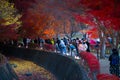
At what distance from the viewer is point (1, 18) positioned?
27375 millimetres

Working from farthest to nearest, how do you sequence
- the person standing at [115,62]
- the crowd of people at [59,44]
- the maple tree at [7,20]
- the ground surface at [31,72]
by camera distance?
the crowd of people at [59,44] → the maple tree at [7,20] → the ground surface at [31,72] → the person standing at [115,62]

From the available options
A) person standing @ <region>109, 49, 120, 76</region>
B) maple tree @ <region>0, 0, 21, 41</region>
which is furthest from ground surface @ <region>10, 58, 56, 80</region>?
person standing @ <region>109, 49, 120, 76</region>

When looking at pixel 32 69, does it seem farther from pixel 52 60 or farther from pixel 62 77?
pixel 62 77

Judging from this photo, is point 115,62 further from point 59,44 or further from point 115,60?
point 59,44

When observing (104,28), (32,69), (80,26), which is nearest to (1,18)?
(32,69)

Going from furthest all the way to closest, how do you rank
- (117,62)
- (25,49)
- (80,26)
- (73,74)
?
(80,26) < (25,49) < (117,62) < (73,74)

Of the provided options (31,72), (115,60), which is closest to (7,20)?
(31,72)

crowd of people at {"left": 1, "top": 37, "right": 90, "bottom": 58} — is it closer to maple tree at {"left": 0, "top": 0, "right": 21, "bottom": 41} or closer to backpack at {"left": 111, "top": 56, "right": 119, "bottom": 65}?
maple tree at {"left": 0, "top": 0, "right": 21, "bottom": 41}

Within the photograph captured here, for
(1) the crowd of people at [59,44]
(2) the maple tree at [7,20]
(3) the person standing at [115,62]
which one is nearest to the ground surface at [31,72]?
(1) the crowd of people at [59,44]

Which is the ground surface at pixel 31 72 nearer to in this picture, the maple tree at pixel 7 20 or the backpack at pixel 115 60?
the maple tree at pixel 7 20

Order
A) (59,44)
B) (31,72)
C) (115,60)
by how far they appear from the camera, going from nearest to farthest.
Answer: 1. (115,60)
2. (31,72)
3. (59,44)

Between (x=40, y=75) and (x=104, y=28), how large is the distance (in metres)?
5.45

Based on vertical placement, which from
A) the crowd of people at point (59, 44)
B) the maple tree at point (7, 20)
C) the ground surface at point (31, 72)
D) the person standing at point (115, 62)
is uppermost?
the maple tree at point (7, 20)

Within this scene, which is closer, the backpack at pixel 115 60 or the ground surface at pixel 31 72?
the backpack at pixel 115 60
